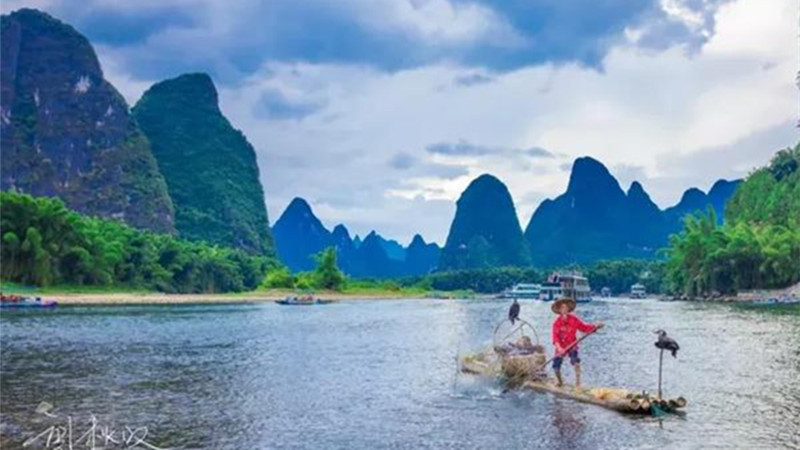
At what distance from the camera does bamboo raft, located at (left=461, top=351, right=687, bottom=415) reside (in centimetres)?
1602

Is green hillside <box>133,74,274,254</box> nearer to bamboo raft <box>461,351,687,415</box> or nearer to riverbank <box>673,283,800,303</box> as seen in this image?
riverbank <box>673,283,800,303</box>

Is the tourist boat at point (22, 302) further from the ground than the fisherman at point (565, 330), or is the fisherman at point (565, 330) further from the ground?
the fisherman at point (565, 330)

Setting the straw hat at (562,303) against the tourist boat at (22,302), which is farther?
the tourist boat at (22,302)

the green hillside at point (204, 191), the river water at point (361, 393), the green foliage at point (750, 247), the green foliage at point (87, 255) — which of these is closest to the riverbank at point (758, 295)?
the green foliage at point (750, 247)

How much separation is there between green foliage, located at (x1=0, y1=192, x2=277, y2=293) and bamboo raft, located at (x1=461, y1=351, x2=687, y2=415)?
58.9 m

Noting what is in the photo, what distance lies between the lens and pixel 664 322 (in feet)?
165

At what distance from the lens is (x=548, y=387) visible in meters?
18.9

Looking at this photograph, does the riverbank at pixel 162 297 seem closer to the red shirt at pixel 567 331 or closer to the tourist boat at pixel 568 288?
the tourist boat at pixel 568 288

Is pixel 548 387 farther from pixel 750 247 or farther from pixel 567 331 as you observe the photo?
pixel 750 247

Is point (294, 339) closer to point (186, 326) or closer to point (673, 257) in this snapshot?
point (186, 326)

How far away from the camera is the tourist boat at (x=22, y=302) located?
59.7 metres

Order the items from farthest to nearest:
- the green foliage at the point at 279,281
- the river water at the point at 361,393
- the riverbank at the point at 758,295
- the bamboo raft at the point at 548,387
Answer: the green foliage at the point at 279,281
the riverbank at the point at 758,295
the bamboo raft at the point at 548,387
the river water at the point at 361,393

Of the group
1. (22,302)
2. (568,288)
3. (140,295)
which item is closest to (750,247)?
(568,288)

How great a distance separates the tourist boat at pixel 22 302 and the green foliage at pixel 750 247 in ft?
233
